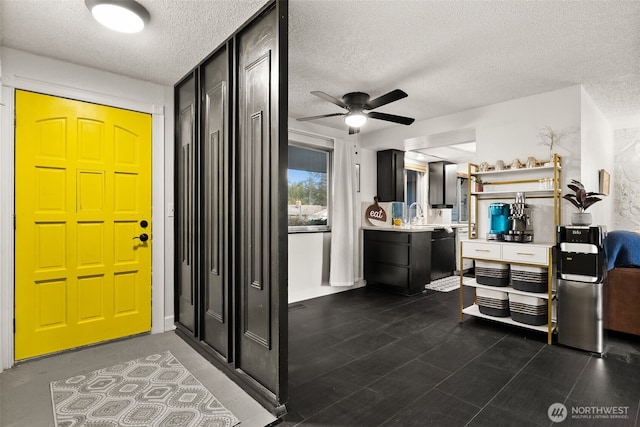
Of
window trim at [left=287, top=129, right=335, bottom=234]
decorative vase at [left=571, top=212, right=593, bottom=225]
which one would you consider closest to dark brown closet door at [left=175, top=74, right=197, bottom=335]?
window trim at [left=287, top=129, right=335, bottom=234]

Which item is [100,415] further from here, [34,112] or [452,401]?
[34,112]

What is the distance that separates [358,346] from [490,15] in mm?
2703

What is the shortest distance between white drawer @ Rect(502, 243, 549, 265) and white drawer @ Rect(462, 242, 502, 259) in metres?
0.07

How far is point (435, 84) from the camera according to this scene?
10.7ft

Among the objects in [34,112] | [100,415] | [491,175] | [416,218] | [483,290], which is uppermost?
[34,112]

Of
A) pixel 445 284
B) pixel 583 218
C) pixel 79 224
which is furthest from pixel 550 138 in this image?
pixel 79 224

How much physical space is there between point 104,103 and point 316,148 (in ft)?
8.84

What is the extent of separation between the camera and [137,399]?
211 centimetres

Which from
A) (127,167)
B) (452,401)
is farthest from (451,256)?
(127,167)

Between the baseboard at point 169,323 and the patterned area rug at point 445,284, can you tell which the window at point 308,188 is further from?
the patterned area rug at point 445,284

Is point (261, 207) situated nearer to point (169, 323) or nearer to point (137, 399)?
point (137, 399)

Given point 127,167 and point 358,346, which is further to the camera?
point 127,167

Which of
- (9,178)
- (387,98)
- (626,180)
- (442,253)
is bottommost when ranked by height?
(442,253)

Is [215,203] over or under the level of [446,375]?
over
